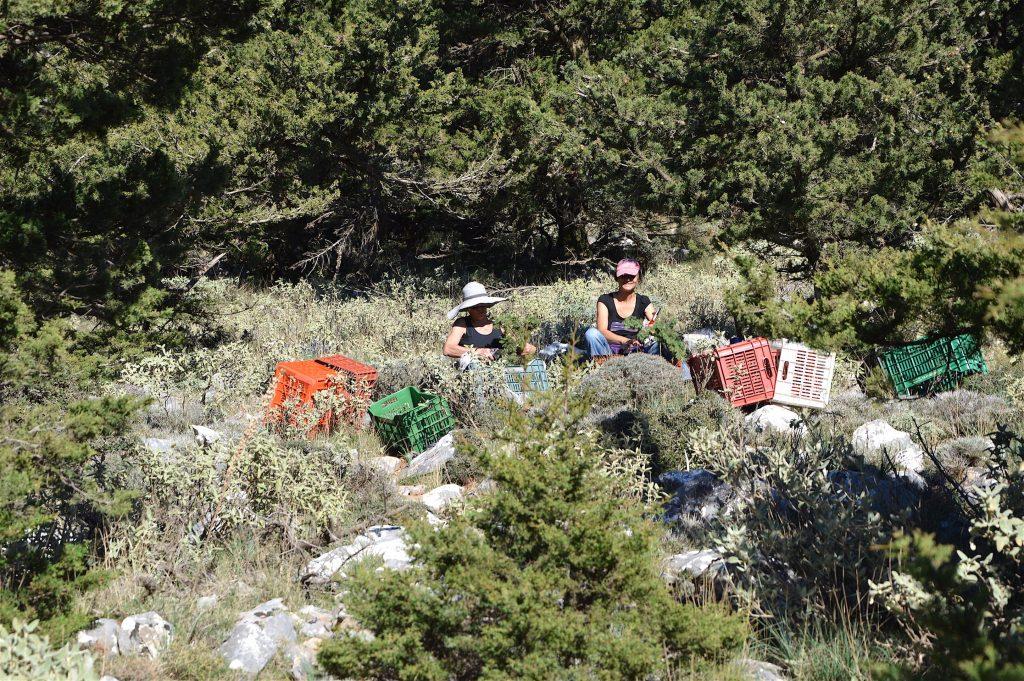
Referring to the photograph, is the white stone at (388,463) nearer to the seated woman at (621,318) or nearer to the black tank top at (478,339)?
the black tank top at (478,339)

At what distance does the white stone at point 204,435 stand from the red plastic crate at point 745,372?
3401mm

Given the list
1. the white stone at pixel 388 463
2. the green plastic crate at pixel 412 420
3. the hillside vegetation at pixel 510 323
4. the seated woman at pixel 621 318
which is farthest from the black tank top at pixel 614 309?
the white stone at pixel 388 463

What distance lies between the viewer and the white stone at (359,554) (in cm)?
467

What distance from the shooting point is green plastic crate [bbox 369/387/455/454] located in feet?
22.5

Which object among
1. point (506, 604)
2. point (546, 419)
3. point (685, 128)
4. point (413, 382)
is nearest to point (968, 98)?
point (685, 128)

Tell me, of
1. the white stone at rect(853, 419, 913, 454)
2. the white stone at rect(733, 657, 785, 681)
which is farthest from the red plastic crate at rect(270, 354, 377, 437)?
the white stone at rect(733, 657, 785, 681)

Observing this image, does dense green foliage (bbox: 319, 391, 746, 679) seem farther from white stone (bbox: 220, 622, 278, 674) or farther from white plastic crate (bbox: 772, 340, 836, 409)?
white plastic crate (bbox: 772, 340, 836, 409)

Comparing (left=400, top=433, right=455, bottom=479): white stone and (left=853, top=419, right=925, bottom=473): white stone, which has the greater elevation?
(left=853, top=419, right=925, bottom=473): white stone

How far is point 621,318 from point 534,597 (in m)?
5.46

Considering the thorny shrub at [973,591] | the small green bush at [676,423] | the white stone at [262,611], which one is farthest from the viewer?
the small green bush at [676,423]

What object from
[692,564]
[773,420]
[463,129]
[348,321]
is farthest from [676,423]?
[463,129]

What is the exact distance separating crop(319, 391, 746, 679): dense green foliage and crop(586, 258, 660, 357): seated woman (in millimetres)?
4632

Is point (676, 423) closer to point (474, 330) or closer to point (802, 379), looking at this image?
point (802, 379)

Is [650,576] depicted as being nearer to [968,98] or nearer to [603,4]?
[968,98]
